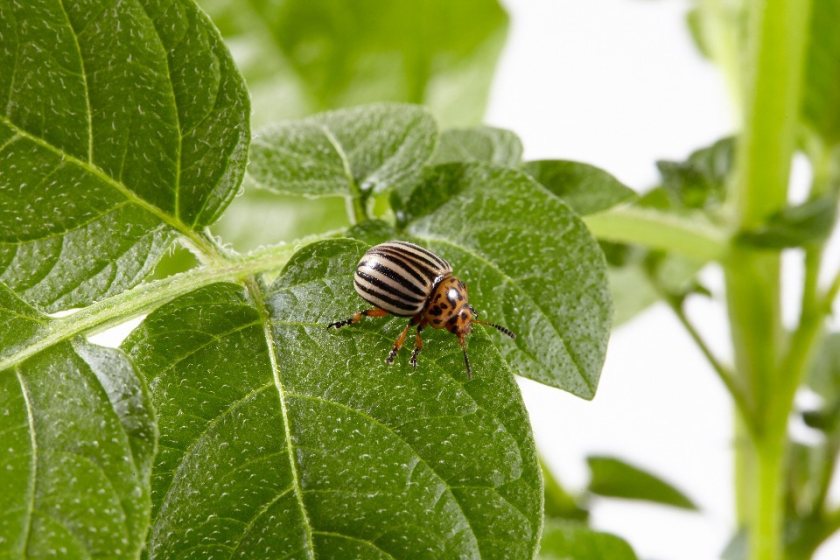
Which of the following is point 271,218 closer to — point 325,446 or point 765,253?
point 765,253

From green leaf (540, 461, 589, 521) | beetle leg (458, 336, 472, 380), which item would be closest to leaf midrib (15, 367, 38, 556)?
beetle leg (458, 336, 472, 380)

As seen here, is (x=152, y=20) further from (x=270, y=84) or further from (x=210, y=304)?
(x=270, y=84)

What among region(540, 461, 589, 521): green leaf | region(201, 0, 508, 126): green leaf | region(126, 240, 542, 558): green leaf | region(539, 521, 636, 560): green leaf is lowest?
region(540, 461, 589, 521): green leaf

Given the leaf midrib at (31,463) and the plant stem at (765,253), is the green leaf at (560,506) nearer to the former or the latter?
the plant stem at (765,253)

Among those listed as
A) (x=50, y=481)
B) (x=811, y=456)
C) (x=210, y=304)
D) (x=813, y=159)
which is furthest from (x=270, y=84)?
(x=50, y=481)

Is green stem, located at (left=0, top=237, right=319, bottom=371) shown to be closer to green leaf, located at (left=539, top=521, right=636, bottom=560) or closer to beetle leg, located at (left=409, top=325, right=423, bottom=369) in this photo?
beetle leg, located at (left=409, top=325, right=423, bottom=369)

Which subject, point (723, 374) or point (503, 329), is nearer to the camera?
point (503, 329)

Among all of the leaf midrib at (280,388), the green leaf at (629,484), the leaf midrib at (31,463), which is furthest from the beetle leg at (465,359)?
the green leaf at (629,484)

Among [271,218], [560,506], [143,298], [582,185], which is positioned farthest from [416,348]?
[271,218]
